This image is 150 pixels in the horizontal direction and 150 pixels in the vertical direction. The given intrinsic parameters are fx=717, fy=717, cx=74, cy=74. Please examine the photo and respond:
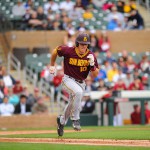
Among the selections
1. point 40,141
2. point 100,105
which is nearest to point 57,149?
point 40,141

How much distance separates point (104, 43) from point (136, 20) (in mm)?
2412

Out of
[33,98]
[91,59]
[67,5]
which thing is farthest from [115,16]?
[91,59]

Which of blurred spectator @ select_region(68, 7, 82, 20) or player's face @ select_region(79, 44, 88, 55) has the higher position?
blurred spectator @ select_region(68, 7, 82, 20)

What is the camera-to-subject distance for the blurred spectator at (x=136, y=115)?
68.7ft

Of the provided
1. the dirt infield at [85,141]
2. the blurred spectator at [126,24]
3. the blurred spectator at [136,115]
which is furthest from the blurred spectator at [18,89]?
the dirt infield at [85,141]

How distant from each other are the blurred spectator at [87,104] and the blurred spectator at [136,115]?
1.22m

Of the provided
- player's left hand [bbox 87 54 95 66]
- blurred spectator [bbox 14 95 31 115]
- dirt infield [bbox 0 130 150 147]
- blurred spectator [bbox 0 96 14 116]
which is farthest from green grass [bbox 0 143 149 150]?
blurred spectator [bbox 14 95 31 115]

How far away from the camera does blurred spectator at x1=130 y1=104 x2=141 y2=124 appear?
20938 mm

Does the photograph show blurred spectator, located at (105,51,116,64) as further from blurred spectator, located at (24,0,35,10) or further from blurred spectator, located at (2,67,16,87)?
blurred spectator, located at (2,67,16,87)

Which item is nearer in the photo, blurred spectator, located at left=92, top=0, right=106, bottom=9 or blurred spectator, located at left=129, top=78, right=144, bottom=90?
blurred spectator, located at left=129, top=78, right=144, bottom=90

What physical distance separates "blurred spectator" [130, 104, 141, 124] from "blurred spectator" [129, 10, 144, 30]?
6981 mm

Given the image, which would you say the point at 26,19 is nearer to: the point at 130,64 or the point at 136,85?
the point at 130,64

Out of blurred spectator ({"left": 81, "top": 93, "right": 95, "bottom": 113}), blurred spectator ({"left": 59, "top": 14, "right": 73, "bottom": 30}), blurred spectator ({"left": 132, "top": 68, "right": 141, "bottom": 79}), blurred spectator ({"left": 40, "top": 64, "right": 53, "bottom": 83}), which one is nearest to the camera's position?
blurred spectator ({"left": 81, "top": 93, "right": 95, "bottom": 113})

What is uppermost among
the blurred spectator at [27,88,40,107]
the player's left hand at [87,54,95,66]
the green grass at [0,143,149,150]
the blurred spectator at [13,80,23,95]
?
the player's left hand at [87,54,95,66]
